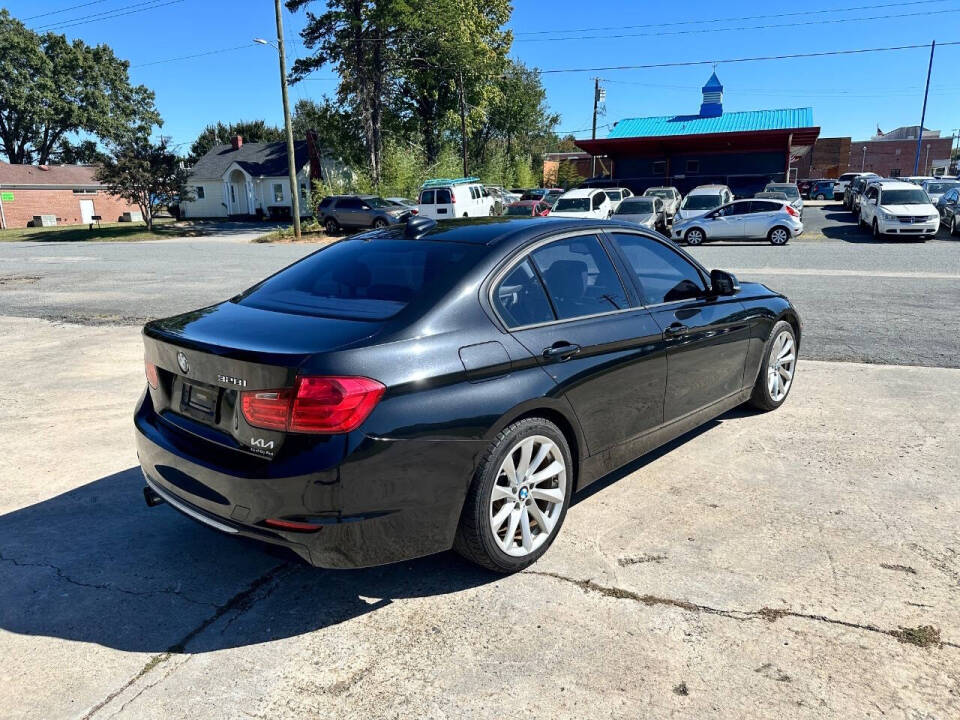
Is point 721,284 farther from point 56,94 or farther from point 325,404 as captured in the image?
point 56,94

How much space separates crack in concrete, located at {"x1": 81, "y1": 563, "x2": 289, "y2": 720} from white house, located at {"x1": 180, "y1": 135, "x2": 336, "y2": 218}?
49175 mm

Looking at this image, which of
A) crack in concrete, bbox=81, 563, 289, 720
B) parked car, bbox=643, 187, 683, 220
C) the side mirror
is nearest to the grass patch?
parked car, bbox=643, 187, 683, 220

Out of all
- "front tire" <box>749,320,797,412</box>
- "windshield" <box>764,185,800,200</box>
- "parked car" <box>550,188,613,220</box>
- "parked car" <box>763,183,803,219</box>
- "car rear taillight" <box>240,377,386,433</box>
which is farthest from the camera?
"windshield" <box>764,185,800,200</box>

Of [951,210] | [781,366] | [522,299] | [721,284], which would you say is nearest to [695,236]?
[951,210]

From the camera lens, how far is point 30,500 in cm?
413

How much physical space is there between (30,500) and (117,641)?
181 cm

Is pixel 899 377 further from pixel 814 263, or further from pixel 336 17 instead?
pixel 336 17

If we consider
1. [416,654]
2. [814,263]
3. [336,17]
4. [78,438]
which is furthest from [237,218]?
[416,654]

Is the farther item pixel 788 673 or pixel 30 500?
pixel 30 500

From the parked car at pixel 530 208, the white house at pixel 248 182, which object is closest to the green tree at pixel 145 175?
the white house at pixel 248 182

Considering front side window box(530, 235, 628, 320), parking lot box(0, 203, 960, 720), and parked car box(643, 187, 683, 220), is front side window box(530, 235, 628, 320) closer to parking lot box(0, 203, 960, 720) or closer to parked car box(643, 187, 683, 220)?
parking lot box(0, 203, 960, 720)

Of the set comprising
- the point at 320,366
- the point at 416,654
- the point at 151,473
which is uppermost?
the point at 320,366

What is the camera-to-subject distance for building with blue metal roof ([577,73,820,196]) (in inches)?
1699

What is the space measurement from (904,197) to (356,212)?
21335 mm
